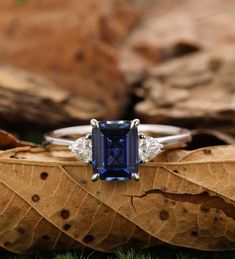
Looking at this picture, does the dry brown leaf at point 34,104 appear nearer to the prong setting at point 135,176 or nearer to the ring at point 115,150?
the ring at point 115,150

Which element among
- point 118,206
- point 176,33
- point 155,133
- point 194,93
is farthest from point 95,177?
point 176,33

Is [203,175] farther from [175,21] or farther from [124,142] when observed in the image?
[175,21]

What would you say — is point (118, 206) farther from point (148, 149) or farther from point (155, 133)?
point (155, 133)

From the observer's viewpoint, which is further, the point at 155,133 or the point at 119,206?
the point at 155,133

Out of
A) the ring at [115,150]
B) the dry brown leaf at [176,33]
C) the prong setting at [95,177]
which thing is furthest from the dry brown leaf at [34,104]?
the prong setting at [95,177]

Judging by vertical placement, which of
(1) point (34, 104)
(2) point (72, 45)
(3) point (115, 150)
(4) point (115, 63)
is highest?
Answer: (2) point (72, 45)

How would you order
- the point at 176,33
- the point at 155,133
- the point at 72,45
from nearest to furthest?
the point at 155,133, the point at 72,45, the point at 176,33

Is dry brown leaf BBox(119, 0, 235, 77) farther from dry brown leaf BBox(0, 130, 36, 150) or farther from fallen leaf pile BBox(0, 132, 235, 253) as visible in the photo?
fallen leaf pile BBox(0, 132, 235, 253)
